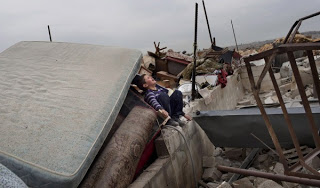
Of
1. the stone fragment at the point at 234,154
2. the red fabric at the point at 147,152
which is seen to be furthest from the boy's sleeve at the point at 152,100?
the stone fragment at the point at 234,154

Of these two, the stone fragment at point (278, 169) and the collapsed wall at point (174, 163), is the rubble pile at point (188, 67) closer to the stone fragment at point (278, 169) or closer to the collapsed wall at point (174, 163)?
the collapsed wall at point (174, 163)

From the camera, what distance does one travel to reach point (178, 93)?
13.9 ft

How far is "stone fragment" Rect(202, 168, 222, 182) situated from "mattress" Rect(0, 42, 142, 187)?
7.09 ft

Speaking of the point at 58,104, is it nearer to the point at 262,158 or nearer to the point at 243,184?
the point at 243,184

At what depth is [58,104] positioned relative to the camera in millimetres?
2838

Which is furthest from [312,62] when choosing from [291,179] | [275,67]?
[275,67]

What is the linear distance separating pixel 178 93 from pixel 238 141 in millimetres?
1287

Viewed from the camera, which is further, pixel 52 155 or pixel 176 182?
pixel 176 182

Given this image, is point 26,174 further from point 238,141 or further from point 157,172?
point 238,141

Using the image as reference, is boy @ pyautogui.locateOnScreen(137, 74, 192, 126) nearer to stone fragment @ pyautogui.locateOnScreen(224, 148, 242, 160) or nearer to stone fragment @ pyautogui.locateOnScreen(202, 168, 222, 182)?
stone fragment @ pyautogui.locateOnScreen(202, 168, 222, 182)

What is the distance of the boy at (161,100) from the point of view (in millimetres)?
3770

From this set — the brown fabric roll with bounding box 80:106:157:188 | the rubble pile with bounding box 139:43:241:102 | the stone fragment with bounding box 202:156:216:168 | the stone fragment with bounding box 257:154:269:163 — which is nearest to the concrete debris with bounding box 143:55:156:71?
the rubble pile with bounding box 139:43:241:102

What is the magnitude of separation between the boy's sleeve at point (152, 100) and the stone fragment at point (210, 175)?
5.27ft

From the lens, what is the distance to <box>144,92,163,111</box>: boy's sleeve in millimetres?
3693
